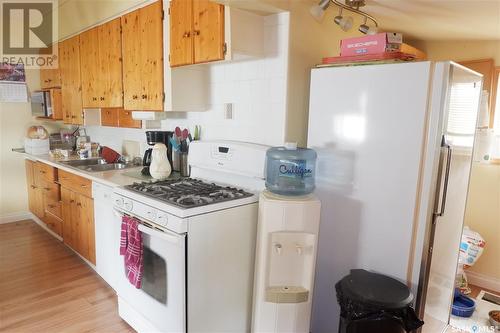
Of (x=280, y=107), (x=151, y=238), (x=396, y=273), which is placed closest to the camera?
(x=396, y=273)

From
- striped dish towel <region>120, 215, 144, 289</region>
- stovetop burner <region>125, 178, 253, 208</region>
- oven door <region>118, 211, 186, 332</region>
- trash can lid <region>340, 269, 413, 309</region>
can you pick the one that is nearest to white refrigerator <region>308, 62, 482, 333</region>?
trash can lid <region>340, 269, 413, 309</region>

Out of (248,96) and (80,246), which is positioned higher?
Result: (248,96)

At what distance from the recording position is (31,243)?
3666 mm

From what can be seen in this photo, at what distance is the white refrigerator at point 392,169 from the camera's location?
5.27 feet

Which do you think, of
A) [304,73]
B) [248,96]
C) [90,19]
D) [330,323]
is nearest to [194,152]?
[248,96]

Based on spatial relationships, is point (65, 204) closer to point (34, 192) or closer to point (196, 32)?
point (34, 192)

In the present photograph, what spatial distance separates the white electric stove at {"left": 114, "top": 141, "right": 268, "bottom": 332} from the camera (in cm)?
172

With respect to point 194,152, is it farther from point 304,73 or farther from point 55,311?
point 55,311

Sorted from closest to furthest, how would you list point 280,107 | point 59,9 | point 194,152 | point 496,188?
1. point 280,107
2. point 194,152
3. point 496,188
4. point 59,9

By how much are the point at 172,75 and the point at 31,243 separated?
2.67 metres

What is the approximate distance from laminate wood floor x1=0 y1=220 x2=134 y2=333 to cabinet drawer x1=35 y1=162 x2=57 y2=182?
71 cm

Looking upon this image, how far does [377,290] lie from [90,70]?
3315 mm

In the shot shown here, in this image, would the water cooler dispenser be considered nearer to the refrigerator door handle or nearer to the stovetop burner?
the stovetop burner

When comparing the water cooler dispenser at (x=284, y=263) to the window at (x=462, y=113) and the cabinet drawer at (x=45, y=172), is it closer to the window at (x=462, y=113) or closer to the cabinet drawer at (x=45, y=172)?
the window at (x=462, y=113)
